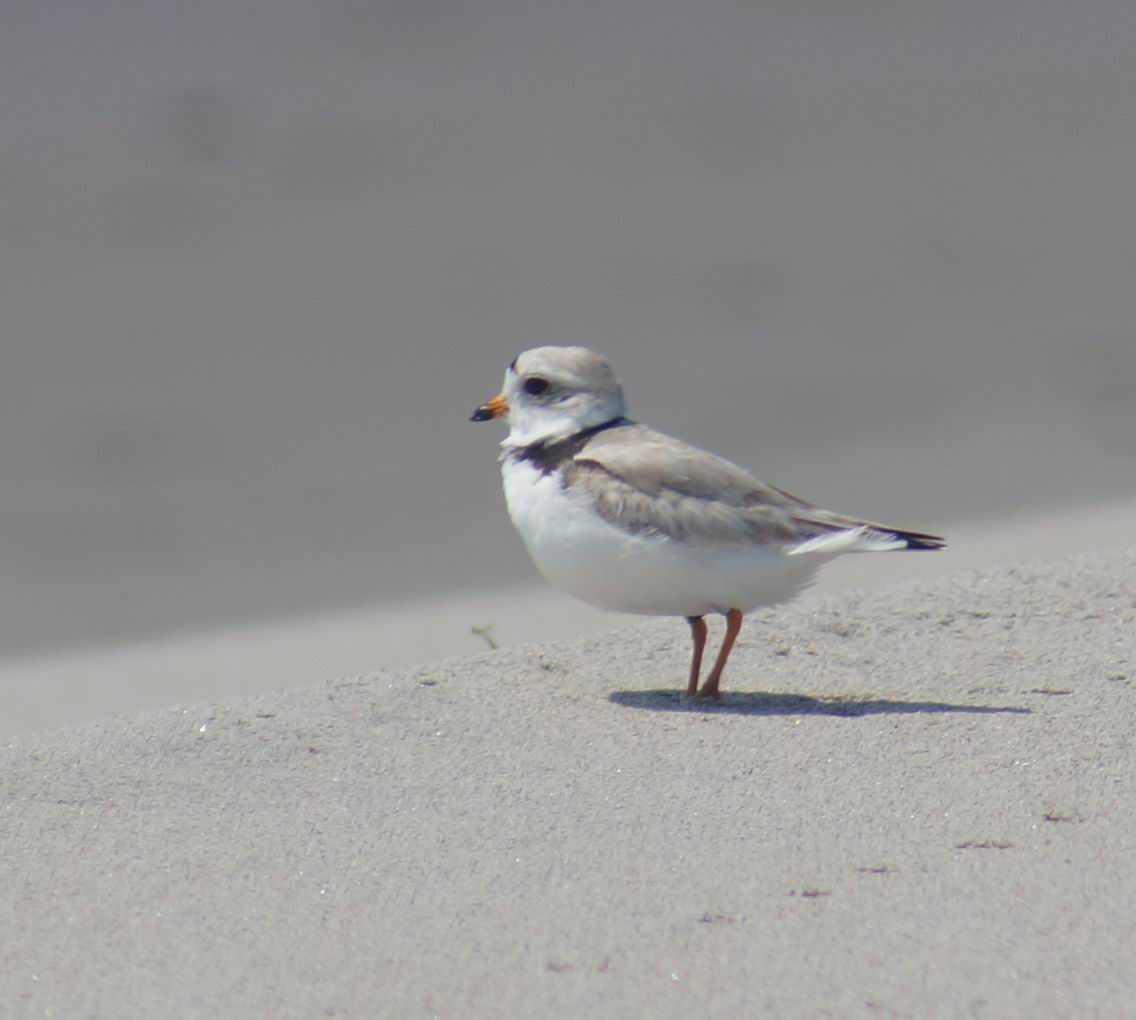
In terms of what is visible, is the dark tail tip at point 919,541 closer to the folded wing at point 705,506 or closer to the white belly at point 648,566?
the folded wing at point 705,506

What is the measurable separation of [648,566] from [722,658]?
252mm

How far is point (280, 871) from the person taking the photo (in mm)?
2773

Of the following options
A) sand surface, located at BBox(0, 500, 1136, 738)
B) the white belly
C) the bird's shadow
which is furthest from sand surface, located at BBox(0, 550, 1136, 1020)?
sand surface, located at BBox(0, 500, 1136, 738)

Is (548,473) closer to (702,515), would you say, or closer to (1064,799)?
(702,515)

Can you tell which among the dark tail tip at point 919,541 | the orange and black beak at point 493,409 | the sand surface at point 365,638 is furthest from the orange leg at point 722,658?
the sand surface at point 365,638

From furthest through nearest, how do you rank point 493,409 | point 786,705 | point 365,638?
1. point 365,638
2. point 493,409
3. point 786,705

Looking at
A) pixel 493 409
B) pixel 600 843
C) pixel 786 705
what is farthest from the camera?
pixel 493 409

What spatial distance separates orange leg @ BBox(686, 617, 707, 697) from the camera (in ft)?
13.1

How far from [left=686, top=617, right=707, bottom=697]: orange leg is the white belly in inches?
2.2

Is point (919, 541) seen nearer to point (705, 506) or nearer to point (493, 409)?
point (705, 506)

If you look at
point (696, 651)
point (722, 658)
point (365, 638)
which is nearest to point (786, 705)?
point (722, 658)

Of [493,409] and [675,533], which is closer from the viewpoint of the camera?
[675,533]

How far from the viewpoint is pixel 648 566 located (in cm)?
392

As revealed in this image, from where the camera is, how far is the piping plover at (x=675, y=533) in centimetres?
394
